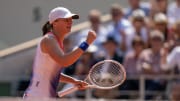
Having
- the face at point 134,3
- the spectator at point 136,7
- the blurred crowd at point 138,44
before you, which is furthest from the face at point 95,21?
the face at point 134,3

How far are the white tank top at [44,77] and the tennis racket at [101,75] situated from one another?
32 cm

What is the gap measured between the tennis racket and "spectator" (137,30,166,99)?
284 cm

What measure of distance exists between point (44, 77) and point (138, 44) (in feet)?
13.0

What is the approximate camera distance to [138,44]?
1077 centimetres

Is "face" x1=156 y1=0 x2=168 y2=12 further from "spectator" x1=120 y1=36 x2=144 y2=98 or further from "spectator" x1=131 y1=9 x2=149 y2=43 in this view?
"spectator" x1=120 y1=36 x2=144 y2=98

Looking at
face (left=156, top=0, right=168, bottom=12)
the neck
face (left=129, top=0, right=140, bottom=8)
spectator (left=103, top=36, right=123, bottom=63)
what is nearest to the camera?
the neck

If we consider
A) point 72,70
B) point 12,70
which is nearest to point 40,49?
point 72,70

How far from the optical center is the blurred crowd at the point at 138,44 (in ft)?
34.4

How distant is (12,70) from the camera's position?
479 inches

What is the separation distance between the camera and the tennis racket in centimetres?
729

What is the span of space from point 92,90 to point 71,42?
124 centimetres

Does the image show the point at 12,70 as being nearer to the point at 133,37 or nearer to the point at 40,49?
the point at 133,37

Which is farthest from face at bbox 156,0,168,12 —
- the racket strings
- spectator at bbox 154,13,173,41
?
the racket strings

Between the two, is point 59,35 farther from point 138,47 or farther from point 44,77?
point 138,47
